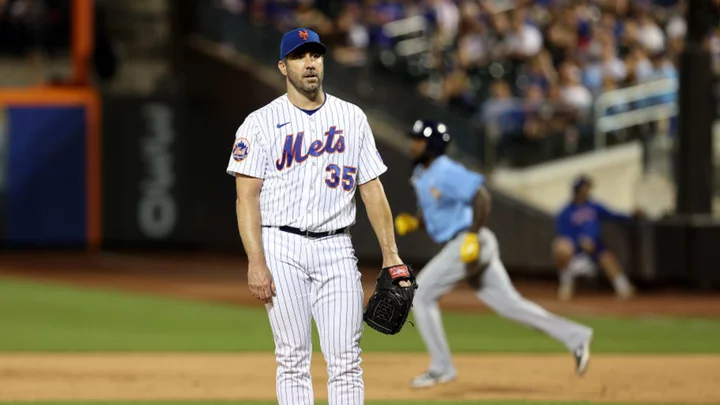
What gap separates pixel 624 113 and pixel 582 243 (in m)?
2.55

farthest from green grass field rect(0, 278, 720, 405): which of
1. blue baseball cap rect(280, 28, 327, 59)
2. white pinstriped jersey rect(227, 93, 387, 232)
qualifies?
blue baseball cap rect(280, 28, 327, 59)

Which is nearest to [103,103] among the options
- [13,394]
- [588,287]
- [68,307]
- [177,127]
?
[177,127]

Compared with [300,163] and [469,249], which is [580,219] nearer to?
[469,249]

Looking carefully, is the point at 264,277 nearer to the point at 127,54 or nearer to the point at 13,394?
the point at 13,394

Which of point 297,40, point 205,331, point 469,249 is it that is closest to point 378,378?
point 469,249

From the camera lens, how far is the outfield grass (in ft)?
41.9

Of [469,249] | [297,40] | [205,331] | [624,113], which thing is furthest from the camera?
[624,113]

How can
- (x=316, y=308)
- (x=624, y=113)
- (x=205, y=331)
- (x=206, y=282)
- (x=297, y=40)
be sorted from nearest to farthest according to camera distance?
(x=297, y=40)
(x=316, y=308)
(x=205, y=331)
(x=624, y=113)
(x=206, y=282)

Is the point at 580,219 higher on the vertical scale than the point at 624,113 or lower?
lower

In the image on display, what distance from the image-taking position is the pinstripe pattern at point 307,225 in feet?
19.4

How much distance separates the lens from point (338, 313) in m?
5.92

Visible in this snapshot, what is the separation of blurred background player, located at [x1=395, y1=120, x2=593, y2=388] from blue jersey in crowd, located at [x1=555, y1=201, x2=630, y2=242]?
7745 millimetres

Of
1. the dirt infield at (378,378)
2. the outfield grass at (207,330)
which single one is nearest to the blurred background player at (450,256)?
the dirt infield at (378,378)

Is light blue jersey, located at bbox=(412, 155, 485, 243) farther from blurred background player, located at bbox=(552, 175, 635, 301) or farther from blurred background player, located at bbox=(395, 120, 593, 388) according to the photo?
blurred background player, located at bbox=(552, 175, 635, 301)
